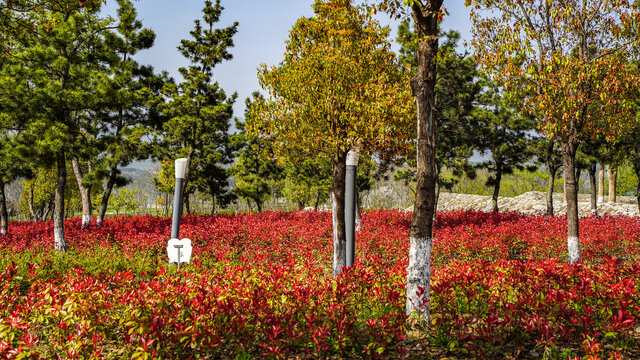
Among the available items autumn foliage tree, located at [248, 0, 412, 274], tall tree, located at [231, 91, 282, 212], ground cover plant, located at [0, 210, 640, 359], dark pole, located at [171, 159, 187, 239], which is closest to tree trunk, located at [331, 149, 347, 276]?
autumn foliage tree, located at [248, 0, 412, 274]

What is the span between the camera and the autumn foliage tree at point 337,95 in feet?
24.9

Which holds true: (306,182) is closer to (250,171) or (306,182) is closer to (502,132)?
(250,171)

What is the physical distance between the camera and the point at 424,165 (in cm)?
434

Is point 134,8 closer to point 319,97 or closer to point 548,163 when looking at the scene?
point 319,97

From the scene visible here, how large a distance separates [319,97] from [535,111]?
5490mm

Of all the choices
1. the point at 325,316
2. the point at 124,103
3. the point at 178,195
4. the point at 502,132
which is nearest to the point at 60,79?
the point at 124,103

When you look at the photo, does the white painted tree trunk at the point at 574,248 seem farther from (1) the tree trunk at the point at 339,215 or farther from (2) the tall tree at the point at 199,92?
(2) the tall tree at the point at 199,92

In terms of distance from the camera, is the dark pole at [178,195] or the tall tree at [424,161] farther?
the dark pole at [178,195]

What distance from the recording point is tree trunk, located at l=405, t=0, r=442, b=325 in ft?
14.2

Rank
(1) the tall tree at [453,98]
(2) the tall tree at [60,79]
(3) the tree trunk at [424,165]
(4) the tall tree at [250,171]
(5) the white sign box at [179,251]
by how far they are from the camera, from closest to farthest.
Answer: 1. (3) the tree trunk at [424,165]
2. (5) the white sign box at [179,251]
3. (2) the tall tree at [60,79]
4. (1) the tall tree at [453,98]
5. (4) the tall tree at [250,171]

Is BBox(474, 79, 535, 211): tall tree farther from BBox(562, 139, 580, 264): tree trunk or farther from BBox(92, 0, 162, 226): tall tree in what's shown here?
BBox(92, 0, 162, 226): tall tree

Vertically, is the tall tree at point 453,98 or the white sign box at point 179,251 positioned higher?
the tall tree at point 453,98

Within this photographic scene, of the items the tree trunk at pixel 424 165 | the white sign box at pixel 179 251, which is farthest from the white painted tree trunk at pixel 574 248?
the white sign box at pixel 179 251

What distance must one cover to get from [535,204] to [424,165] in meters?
31.1
